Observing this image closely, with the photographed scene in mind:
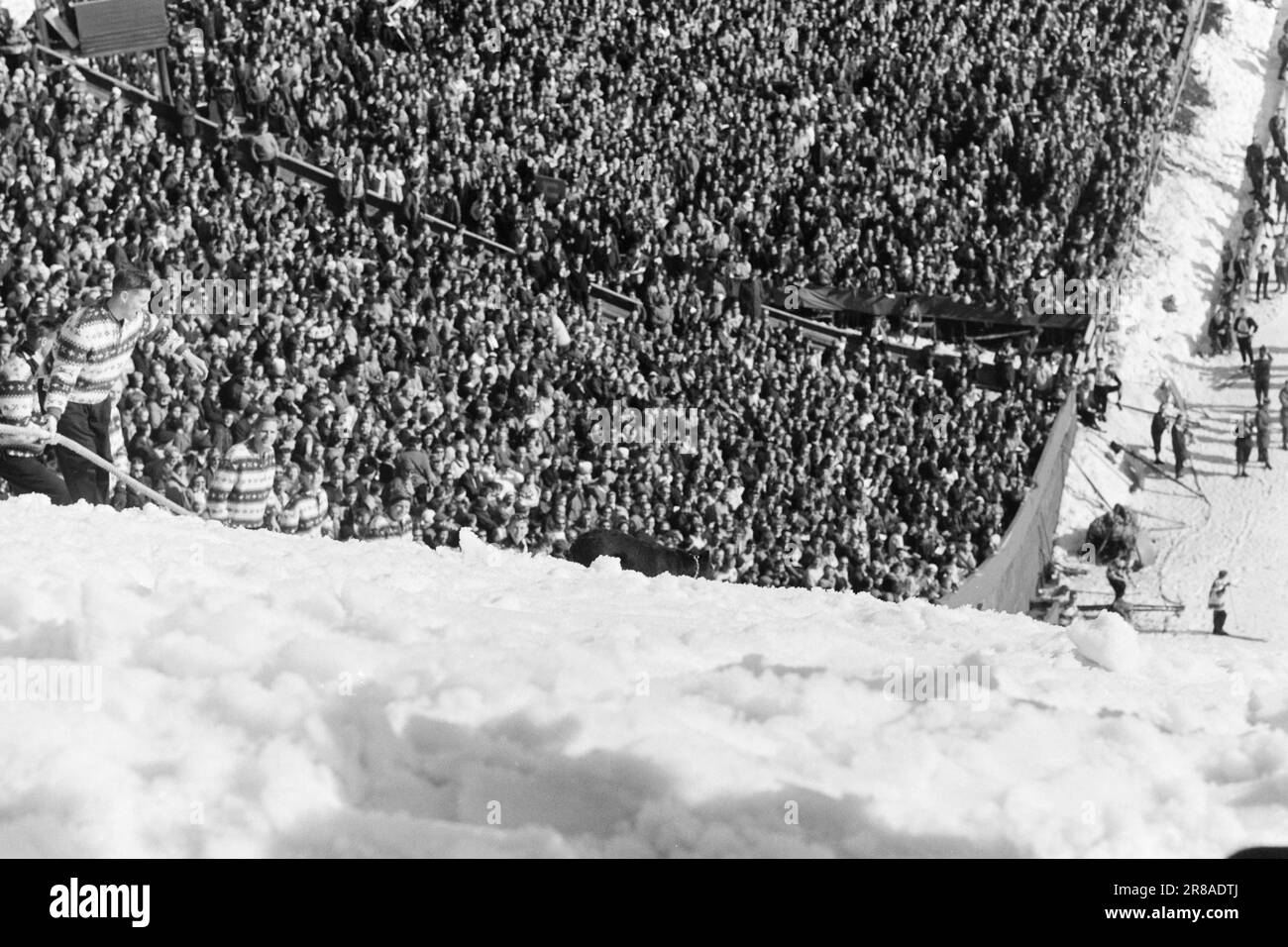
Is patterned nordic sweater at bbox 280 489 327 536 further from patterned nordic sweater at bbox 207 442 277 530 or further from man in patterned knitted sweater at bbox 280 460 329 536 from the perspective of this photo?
patterned nordic sweater at bbox 207 442 277 530

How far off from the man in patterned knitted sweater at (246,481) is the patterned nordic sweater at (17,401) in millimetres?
1440

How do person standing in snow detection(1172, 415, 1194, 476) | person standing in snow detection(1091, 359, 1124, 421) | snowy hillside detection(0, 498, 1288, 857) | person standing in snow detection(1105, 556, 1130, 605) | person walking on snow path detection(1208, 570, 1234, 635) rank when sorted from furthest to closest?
person standing in snow detection(1091, 359, 1124, 421) < person standing in snow detection(1172, 415, 1194, 476) < person standing in snow detection(1105, 556, 1130, 605) < person walking on snow path detection(1208, 570, 1234, 635) < snowy hillside detection(0, 498, 1288, 857)

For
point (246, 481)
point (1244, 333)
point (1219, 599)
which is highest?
point (1244, 333)

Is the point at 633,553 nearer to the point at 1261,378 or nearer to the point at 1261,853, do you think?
the point at 1261,853

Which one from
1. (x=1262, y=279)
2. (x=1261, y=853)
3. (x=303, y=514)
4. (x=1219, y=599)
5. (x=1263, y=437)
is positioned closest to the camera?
(x=1261, y=853)

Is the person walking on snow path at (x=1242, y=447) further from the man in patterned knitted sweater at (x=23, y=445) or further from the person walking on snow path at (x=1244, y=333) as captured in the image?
the man in patterned knitted sweater at (x=23, y=445)

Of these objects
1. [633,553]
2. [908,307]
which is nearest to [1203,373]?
[908,307]

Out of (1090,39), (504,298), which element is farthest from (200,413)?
(1090,39)

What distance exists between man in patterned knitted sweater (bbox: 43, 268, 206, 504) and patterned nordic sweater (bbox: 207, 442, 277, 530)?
86cm

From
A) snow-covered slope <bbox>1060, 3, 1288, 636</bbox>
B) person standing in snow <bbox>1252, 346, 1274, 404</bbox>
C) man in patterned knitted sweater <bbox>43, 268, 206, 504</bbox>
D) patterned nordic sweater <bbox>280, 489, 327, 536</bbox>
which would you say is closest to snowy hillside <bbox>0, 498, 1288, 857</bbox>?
man in patterned knitted sweater <bbox>43, 268, 206, 504</bbox>

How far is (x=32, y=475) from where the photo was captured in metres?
13.2

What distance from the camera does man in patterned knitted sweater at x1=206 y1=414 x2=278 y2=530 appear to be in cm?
1415

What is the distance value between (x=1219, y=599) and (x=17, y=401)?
69.5 feet

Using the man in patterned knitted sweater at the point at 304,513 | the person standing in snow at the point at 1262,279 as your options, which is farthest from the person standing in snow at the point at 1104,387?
the man in patterned knitted sweater at the point at 304,513
